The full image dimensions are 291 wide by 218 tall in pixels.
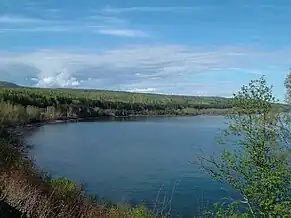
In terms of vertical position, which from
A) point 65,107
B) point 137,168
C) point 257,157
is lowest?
point 137,168

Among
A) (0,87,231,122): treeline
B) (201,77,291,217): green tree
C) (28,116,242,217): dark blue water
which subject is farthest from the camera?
(0,87,231,122): treeline

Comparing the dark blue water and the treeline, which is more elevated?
the treeline

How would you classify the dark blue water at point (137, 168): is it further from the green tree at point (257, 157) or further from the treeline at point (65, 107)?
the treeline at point (65, 107)

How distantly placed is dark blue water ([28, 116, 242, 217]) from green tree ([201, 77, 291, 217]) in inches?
167

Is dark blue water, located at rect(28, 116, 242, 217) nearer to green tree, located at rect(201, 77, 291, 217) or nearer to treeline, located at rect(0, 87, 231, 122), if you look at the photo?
green tree, located at rect(201, 77, 291, 217)

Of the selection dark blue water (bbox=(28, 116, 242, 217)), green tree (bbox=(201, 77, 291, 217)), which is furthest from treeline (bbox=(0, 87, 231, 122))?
green tree (bbox=(201, 77, 291, 217))

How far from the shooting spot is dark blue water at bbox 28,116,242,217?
24609 millimetres

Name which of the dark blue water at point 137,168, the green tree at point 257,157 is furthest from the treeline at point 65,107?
the green tree at point 257,157

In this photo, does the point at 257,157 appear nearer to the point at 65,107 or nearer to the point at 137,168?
the point at 137,168

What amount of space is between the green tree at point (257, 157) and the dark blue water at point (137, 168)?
167 inches

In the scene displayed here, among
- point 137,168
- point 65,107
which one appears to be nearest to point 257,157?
point 137,168

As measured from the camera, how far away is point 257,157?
8.94m

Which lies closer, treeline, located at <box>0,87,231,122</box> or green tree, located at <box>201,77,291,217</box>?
green tree, located at <box>201,77,291,217</box>

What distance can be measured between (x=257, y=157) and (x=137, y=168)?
25918 millimetres
